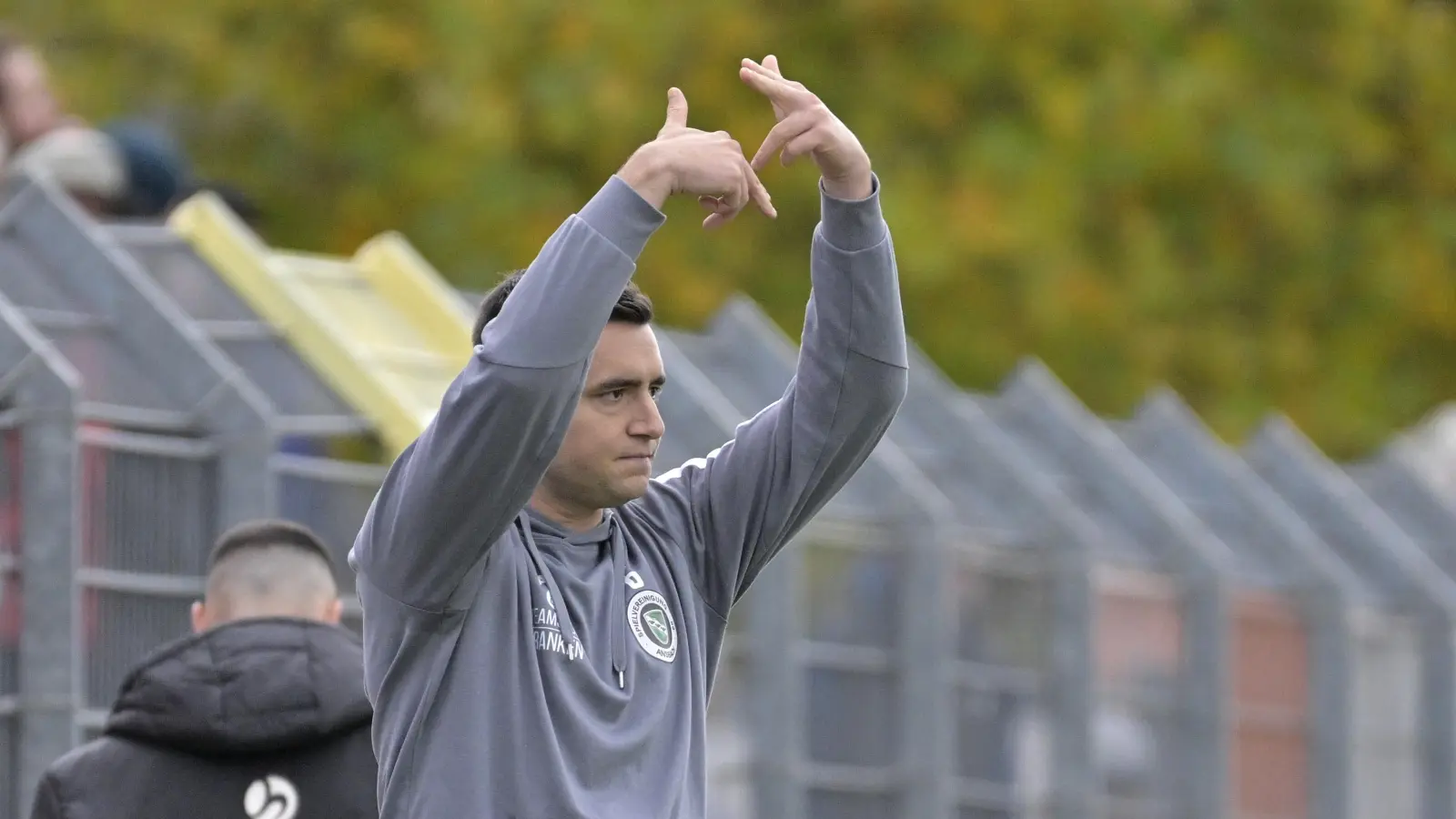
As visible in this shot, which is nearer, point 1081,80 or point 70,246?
point 70,246

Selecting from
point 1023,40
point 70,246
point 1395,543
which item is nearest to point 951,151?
point 1023,40

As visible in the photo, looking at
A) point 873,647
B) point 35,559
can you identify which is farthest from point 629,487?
point 873,647

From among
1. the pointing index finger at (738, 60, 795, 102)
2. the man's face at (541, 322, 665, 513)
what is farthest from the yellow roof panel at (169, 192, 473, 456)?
the pointing index finger at (738, 60, 795, 102)

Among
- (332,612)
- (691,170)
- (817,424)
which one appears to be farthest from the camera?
(332,612)

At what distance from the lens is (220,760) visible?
5223 mm

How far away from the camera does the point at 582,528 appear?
14.4 feet

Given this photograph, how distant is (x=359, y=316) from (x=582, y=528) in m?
4.07

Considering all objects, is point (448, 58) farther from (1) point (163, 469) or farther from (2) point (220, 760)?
(2) point (220, 760)

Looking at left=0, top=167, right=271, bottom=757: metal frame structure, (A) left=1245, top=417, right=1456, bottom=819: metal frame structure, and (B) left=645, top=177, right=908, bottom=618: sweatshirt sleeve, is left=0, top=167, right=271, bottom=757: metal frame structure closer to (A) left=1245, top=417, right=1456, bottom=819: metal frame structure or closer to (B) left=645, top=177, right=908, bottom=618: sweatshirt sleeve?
(B) left=645, top=177, right=908, bottom=618: sweatshirt sleeve

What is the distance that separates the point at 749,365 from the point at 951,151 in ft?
24.0

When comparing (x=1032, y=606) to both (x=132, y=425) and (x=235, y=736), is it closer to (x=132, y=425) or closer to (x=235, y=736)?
(x=132, y=425)

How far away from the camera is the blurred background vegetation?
52.5ft

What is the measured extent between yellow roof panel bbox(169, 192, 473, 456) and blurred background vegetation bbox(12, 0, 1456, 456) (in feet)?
22.6

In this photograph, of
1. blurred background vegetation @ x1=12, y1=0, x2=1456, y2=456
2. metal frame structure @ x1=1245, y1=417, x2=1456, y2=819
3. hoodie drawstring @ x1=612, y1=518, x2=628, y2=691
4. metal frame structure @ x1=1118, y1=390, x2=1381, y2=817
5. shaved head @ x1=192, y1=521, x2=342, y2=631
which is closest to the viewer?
hoodie drawstring @ x1=612, y1=518, x2=628, y2=691
